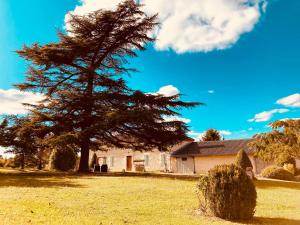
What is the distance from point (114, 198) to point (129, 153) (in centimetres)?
3274

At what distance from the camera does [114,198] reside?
1059cm

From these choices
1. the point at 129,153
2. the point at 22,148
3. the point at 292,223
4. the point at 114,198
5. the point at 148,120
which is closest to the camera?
the point at 292,223

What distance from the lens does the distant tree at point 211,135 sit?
52500 mm

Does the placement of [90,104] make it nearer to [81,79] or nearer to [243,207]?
[81,79]

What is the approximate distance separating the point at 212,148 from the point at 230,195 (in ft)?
97.1

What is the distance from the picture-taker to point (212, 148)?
37188mm

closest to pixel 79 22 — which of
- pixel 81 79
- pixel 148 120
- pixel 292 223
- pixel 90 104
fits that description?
pixel 81 79

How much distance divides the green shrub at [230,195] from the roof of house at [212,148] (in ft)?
90.2

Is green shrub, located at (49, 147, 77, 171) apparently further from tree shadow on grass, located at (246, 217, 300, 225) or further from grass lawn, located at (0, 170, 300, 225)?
tree shadow on grass, located at (246, 217, 300, 225)

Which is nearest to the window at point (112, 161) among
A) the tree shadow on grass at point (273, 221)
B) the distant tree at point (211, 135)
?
the distant tree at point (211, 135)

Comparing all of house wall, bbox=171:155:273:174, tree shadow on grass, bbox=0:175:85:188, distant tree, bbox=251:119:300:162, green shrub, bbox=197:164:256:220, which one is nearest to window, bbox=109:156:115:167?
house wall, bbox=171:155:273:174

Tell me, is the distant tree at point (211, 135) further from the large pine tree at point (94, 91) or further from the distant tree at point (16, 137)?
the distant tree at point (16, 137)

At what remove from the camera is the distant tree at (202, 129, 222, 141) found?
5250 centimetres

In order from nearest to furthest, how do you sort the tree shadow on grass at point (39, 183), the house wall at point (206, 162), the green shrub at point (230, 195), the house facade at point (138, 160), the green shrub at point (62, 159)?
the green shrub at point (230, 195), the tree shadow on grass at point (39, 183), the green shrub at point (62, 159), the house wall at point (206, 162), the house facade at point (138, 160)
